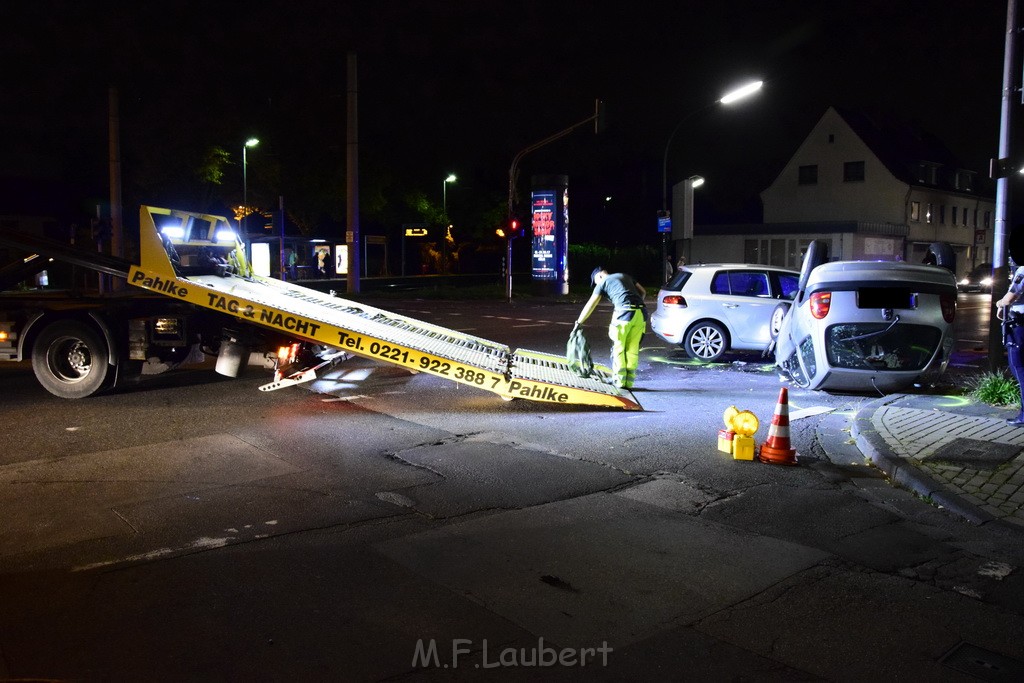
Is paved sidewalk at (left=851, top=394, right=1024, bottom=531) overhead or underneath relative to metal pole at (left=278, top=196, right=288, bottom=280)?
underneath

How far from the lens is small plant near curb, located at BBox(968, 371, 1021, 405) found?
9867 mm

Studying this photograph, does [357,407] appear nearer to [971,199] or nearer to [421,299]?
[421,299]

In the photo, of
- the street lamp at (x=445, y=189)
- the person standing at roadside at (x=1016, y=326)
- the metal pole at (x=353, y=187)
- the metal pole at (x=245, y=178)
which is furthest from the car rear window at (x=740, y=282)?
the street lamp at (x=445, y=189)

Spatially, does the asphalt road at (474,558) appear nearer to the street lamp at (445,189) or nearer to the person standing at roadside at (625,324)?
the person standing at roadside at (625,324)

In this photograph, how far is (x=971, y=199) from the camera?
193 feet

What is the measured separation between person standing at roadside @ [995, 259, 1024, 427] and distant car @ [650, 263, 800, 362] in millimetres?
5001

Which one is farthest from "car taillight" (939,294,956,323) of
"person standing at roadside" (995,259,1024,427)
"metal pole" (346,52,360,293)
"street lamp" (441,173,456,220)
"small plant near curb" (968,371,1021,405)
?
"street lamp" (441,173,456,220)

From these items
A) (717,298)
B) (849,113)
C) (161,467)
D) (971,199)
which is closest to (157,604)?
(161,467)

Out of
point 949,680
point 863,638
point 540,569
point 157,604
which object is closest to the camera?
point 949,680

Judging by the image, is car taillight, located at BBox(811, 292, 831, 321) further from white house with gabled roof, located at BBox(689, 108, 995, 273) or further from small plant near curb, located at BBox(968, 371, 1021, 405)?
white house with gabled roof, located at BBox(689, 108, 995, 273)

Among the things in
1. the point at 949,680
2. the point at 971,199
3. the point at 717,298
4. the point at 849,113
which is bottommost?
the point at 949,680

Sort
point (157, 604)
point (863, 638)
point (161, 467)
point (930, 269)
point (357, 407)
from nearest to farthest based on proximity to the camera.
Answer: point (863, 638) → point (157, 604) → point (161, 467) → point (357, 407) → point (930, 269)

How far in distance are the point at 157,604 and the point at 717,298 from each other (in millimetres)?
10940

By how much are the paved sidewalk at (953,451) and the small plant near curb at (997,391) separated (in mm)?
176
